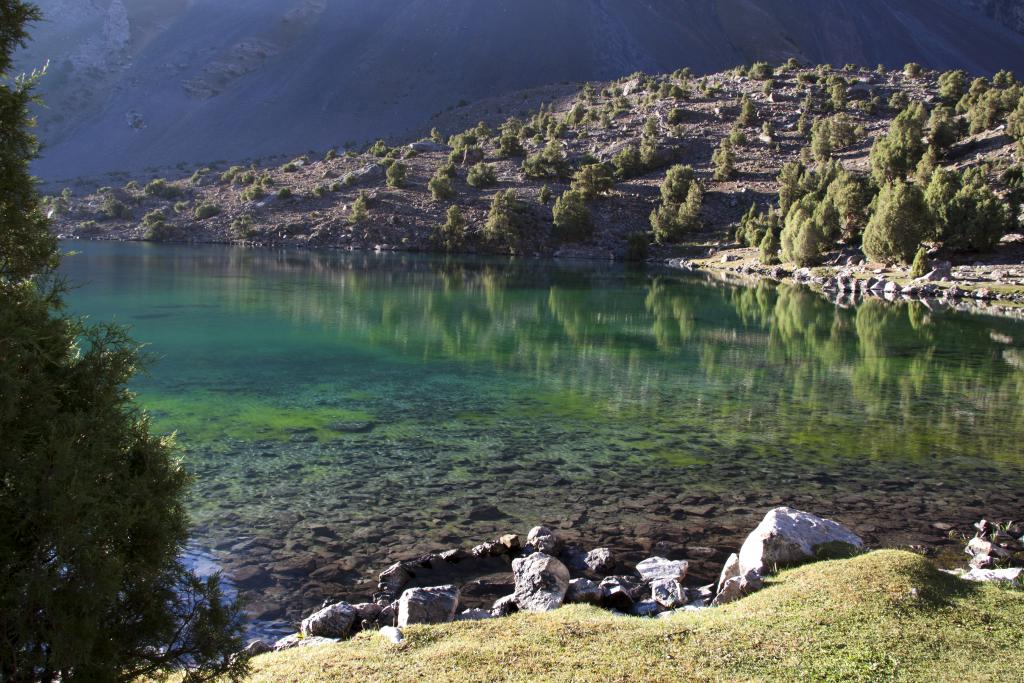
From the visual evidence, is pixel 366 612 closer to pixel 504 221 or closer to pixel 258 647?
pixel 258 647

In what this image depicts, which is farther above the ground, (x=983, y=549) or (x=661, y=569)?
(x=983, y=549)

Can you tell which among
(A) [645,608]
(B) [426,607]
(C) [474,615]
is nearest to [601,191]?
(A) [645,608]

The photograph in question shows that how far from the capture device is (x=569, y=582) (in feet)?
35.3

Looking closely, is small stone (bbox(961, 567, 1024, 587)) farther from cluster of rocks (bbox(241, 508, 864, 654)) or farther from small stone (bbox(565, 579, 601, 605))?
small stone (bbox(565, 579, 601, 605))

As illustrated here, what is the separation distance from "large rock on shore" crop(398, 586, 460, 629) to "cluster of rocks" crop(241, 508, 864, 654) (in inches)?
0.5

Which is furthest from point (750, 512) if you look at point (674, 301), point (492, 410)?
point (674, 301)

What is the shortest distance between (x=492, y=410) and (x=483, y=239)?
89.5 metres

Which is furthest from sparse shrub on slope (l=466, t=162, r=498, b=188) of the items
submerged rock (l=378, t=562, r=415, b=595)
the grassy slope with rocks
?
submerged rock (l=378, t=562, r=415, b=595)

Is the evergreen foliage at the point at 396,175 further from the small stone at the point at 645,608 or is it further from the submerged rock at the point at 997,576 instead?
the submerged rock at the point at 997,576

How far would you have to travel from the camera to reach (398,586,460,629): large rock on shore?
9547mm

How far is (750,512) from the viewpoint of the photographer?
1470 centimetres

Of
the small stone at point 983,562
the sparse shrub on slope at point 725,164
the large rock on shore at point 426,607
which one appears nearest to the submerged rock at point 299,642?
the large rock on shore at point 426,607

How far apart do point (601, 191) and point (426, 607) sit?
380ft

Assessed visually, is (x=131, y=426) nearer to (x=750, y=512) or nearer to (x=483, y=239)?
(x=750, y=512)
